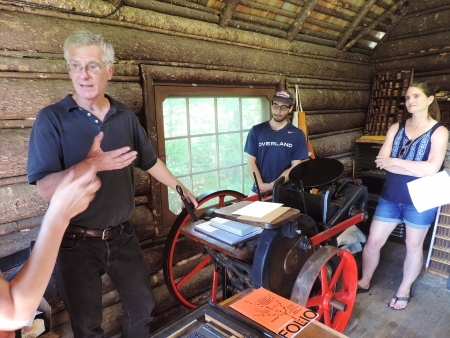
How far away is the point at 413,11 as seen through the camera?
479cm

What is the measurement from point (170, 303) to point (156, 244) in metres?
0.59

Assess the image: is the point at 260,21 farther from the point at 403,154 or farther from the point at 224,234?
the point at 224,234

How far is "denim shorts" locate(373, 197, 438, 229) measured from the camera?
2639 mm

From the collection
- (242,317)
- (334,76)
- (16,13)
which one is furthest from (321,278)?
(334,76)

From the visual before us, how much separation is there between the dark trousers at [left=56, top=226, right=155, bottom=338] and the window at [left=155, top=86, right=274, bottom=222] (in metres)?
0.88

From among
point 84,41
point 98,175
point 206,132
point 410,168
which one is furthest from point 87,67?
point 410,168

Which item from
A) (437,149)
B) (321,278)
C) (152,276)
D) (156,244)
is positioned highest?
(437,149)

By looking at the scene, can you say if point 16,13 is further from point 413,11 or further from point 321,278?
point 413,11

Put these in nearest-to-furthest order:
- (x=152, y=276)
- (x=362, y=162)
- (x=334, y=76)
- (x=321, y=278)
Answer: (x=321, y=278), (x=152, y=276), (x=334, y=76), (x=362, y=162)

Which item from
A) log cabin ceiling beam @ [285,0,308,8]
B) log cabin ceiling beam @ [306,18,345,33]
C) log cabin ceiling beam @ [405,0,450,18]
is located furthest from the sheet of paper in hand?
log cabin ceiling beam @ [405,0,450,18]

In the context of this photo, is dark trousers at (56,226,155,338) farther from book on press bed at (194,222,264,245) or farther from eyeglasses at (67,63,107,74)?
eyeglasses at (67,63,107,74)

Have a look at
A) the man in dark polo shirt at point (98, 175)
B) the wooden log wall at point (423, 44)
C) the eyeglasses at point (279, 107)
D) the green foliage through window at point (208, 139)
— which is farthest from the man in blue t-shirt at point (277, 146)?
the wooden log wall at point (423, 44)

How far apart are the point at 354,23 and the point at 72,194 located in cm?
448

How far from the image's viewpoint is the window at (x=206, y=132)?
2.93 meters
